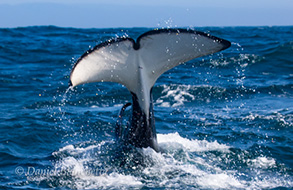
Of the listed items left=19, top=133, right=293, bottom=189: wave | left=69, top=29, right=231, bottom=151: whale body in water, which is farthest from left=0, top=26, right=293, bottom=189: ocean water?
left=69, top=29, right=231, bottom=151: whale body in water

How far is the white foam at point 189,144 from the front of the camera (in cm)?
813

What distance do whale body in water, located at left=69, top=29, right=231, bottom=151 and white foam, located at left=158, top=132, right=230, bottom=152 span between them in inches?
66.5

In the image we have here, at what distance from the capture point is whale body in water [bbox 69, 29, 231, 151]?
18.7 ft

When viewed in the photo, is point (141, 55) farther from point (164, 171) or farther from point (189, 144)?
point (189, 144)

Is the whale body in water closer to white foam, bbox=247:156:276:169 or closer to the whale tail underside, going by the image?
the whale tail underside

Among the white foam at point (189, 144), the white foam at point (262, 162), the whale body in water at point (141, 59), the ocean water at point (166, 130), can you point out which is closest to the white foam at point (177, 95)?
the ocean water at point (166, 130)

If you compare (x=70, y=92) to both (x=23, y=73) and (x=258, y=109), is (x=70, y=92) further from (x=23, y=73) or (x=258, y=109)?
(x=258, y=109)

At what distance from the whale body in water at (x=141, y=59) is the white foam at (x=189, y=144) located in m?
1.69

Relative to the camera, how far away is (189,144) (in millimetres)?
8508

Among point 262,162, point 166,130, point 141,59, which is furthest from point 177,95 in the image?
point 141,59

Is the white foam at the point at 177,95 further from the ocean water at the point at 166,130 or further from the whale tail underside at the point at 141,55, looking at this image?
the whale tail underside at the point at 141,55

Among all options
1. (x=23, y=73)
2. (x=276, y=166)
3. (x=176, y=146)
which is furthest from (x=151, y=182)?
(x=23, y=73)

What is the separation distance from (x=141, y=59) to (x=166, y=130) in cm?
410

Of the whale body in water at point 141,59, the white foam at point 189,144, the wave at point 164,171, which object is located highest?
the whale body in water at point 141,59
